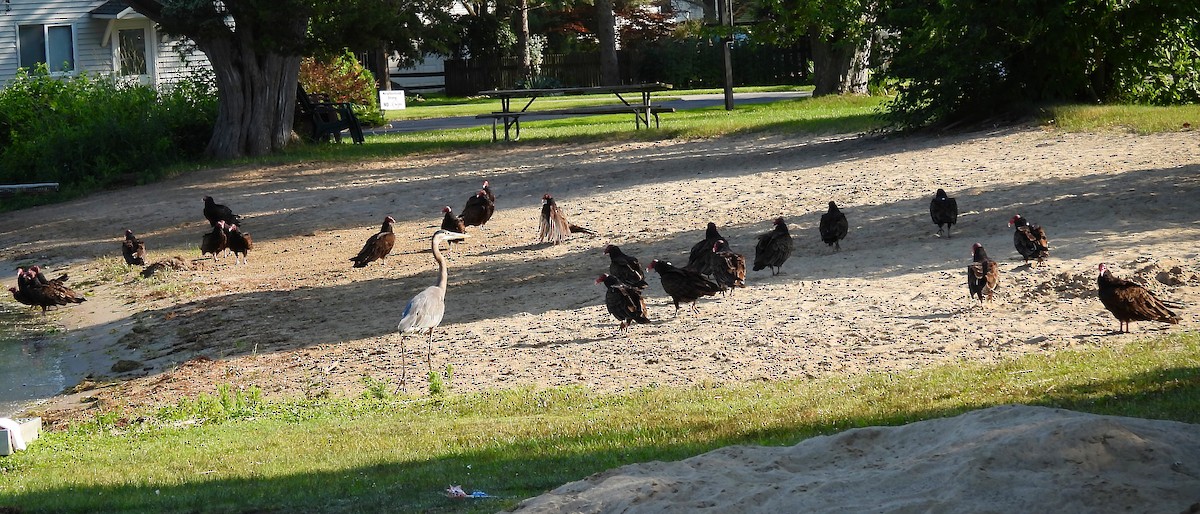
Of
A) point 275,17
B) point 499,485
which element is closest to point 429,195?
point 275,17

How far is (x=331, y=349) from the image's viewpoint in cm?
1416

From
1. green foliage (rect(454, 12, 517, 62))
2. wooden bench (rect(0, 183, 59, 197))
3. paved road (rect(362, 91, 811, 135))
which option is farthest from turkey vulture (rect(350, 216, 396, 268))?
green foliage (rect(454, 12, 517, 62))

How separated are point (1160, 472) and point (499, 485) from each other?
3.77 metres

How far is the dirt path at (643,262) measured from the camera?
12227 millimetres

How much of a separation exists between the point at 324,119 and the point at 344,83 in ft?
21.4

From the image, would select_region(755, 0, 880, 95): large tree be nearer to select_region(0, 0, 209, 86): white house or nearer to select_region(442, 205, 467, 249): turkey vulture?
select_region(442, 205, 467, 249): turkey vulture

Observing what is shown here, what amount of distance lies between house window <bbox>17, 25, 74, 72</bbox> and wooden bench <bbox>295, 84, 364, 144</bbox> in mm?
13676

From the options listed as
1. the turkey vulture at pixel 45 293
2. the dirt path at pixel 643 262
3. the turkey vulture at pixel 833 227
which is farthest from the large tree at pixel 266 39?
the turkey vulture at pixel 833 227

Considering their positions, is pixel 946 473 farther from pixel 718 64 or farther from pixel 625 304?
pixel 718 64

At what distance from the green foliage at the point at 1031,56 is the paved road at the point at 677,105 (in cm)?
1463

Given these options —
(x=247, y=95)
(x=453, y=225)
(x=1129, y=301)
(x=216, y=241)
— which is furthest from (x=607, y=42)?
(x=1129, y=301)

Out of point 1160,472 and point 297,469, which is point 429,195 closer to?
point 297,469

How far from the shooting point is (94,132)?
102ft

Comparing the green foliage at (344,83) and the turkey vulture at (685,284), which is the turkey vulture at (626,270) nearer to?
the turkey vulture at (685,284)
